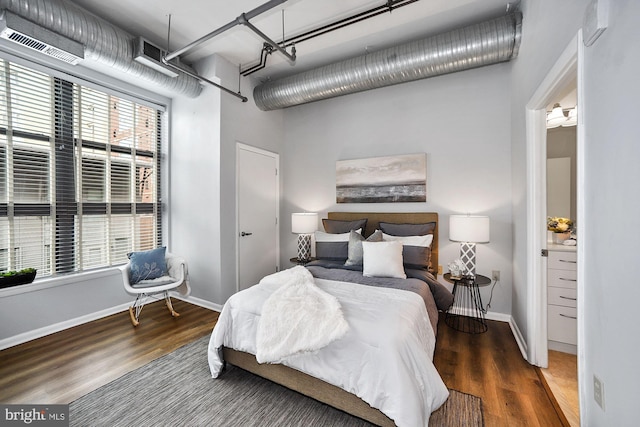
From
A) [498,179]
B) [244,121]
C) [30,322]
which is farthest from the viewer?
[244,121]

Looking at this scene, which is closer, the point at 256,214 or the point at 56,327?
the point at 56,327

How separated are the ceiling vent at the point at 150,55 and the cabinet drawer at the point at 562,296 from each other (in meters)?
4.36

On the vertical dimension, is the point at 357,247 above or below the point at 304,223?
below

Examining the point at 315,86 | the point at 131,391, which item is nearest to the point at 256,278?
the point at 131,391

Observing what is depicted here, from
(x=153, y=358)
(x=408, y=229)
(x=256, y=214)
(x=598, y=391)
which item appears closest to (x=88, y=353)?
(x=153, y=358)

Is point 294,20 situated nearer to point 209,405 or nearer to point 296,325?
point 296,325

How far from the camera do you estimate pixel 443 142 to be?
3336 millimetres

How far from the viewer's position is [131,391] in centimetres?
194

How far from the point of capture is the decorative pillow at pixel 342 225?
3594 mm

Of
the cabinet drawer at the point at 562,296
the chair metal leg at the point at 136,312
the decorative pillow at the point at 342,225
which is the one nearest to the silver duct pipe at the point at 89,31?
the chair metal leg at the point at 136,312

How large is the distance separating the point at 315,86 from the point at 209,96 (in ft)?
4.66

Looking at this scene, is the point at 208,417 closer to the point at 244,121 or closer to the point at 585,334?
the point at 585,334

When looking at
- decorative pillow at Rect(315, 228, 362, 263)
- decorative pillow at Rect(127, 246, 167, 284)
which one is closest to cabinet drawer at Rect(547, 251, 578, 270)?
decorative pillow at Rect(315, 228, 362, 263)

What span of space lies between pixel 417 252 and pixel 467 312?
1.11m
